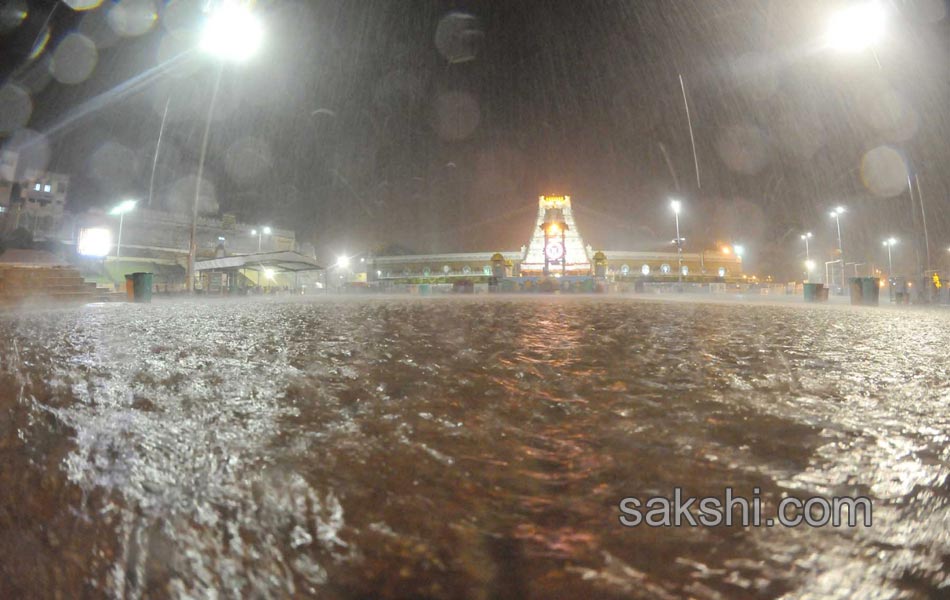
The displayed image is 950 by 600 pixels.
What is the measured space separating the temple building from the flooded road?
6279 centimetres

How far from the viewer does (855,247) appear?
226 ft

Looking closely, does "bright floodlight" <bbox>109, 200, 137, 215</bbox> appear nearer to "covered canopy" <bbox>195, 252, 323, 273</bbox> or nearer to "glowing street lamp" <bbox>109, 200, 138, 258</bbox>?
"glowing street lamp" <bbox>109, 200, 138, 258</bbox>

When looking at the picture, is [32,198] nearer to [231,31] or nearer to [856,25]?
[231,31]

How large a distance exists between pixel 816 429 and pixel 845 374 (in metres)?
1.42

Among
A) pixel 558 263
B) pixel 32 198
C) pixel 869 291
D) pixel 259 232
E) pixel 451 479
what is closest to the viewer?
pixel 451 479

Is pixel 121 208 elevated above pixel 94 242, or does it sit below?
above

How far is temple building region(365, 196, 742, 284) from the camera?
6881 centimetres

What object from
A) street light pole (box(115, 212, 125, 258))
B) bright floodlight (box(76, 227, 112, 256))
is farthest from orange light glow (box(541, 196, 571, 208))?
bright floodlight (box(76, 227, 112, 256))

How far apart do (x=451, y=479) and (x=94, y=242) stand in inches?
1539

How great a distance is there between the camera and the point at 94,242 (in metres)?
29.2

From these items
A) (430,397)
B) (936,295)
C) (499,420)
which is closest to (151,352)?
(430,397)

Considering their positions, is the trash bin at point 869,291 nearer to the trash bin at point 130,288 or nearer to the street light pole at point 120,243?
the trash bin at point 130,288

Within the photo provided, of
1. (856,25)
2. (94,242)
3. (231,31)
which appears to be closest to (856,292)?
(856,25)

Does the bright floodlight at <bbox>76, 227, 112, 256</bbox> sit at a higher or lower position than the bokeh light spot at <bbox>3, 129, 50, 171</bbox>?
lower
